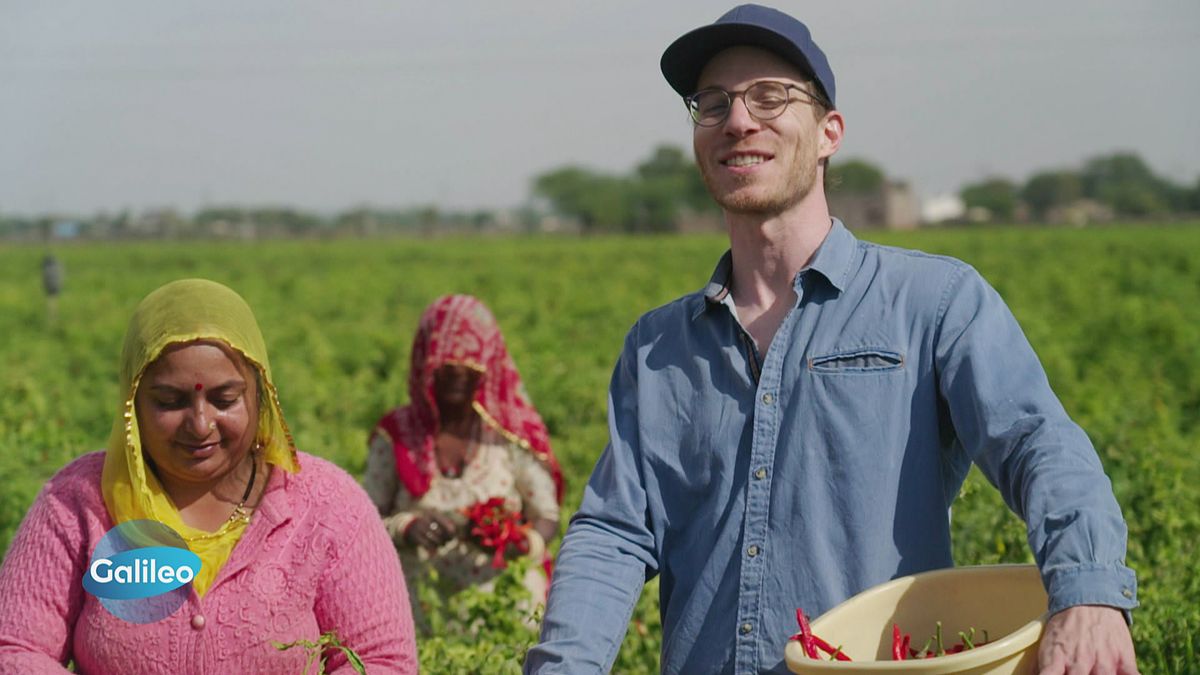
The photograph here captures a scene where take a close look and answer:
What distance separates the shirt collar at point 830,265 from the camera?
2.47m

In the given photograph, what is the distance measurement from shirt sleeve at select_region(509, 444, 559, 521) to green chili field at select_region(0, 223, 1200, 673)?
43 centimetres

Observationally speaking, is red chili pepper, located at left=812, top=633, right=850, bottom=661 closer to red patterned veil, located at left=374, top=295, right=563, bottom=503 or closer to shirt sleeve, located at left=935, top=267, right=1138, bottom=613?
shirt sleeve, located at left=935, top=267, right=1138, bottom=613

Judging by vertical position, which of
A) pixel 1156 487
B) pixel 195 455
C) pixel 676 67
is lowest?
pixel 1156 487

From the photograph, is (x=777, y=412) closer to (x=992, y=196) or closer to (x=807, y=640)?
(x=807, y=640)

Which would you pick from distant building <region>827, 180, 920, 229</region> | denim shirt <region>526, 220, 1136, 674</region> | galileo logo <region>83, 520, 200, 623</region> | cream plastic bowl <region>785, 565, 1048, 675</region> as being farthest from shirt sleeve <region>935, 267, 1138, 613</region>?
distant building <region>827, 180, 920, 229</region>

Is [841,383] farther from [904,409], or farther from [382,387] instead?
[382,387]

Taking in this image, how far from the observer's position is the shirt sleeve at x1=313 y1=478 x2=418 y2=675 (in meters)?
2.71

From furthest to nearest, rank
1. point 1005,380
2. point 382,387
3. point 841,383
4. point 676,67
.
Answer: point 382,387 → point 676,67 → point 841,383 → point 1005,380

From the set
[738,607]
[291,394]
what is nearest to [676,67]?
[738,607]

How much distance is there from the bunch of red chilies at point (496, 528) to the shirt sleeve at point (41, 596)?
83.8 inches

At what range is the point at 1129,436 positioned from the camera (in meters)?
6.34

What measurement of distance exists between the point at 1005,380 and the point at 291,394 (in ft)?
27.2

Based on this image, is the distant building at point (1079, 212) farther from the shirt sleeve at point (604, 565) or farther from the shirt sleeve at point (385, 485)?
the shirt sleeve at point (604, 565)

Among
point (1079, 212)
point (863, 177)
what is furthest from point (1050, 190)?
point (863, 177)
